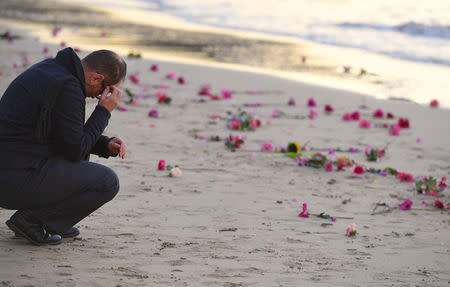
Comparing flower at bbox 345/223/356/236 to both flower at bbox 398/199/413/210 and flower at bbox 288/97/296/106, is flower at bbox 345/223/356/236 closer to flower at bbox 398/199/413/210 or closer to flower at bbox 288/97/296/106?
flower at bbox 398/199/413/210

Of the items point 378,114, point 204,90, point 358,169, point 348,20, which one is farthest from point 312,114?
point 348,20

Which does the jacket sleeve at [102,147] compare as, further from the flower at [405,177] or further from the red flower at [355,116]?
the red flower at [355,116]

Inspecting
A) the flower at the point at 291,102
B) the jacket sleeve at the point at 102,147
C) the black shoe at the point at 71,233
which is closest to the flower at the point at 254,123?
the flower at the point at 291,102

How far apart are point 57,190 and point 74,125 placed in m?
0.43

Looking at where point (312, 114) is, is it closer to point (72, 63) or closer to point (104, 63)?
point (104, 63)

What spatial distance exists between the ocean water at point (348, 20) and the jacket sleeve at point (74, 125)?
11285 mm

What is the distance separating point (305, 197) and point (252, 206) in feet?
1.84

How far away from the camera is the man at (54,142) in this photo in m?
4.00

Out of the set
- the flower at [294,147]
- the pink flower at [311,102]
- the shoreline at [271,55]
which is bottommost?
the flower at [294,147]

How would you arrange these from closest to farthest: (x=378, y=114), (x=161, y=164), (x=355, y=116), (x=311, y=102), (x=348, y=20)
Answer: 1. (x=161, y=164)
2. (x=355, y=116)
3. (x=378, y=114)
4. (x=311, y=102)
5. (x=348, y=20)

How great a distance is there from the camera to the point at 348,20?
21.7 meters

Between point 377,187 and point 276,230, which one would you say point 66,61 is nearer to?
point 276,230

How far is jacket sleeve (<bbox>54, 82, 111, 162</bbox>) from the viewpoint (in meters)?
3.99

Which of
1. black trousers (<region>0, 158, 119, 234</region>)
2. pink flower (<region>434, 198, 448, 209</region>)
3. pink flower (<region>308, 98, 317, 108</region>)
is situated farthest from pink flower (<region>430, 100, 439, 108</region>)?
black trousers (<region>0, 158, 119, 234</region>)
